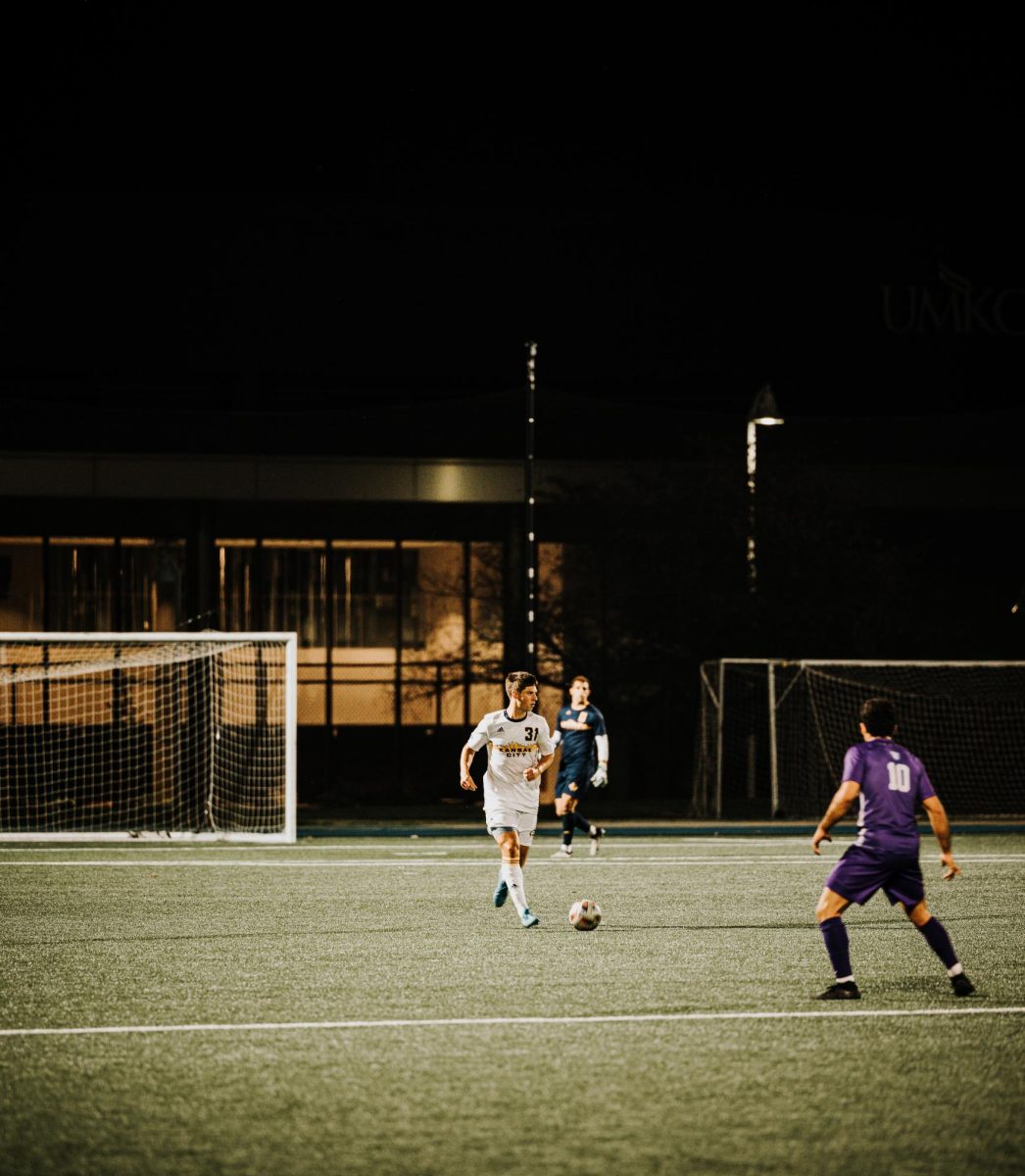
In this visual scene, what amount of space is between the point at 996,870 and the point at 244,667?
17.5 m

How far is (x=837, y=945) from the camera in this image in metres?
8.50

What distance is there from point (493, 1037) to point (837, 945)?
207 centimetres

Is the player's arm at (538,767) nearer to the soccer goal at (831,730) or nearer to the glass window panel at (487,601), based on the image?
the soccer goal at (831,730)

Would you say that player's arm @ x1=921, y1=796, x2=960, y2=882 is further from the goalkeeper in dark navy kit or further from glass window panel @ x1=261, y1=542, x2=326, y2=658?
glass window panel @ x1=261, y1=542, x2=326, y2=658

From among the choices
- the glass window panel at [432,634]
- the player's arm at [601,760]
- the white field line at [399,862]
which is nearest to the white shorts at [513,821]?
the white field line at [399,862]

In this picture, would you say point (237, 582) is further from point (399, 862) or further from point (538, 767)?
point (538, 767)

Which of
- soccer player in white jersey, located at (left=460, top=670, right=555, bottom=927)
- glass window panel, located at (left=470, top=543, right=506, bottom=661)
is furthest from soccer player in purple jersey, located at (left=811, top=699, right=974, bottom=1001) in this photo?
glass window panel, located at (left=470, top=543, right=506, bottom=661)

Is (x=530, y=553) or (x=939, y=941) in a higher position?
(x=530, y=553)

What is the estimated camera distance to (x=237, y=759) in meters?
27.8

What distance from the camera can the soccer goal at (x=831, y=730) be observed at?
26.9 meters

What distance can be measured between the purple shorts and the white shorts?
3987 mm

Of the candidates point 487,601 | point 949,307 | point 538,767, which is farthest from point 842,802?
point 949,307

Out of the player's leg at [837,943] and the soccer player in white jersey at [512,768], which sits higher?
the soccer player in white jersey at [512,768]

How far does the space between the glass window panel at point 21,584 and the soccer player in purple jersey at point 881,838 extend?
2629cm
